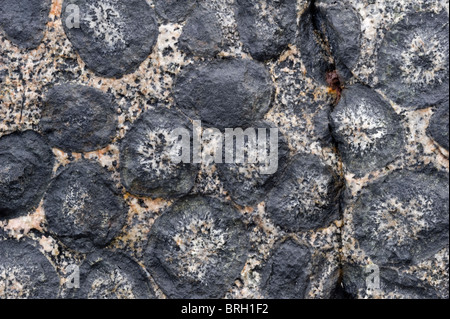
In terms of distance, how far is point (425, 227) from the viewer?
108cm

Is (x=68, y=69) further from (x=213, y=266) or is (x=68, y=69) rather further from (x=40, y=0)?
(x=213, y=266)

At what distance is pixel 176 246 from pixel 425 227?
1.61 ft

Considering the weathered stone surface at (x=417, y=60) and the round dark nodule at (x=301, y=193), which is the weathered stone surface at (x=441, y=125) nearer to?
the weathered stone surface at (x=417, y=60)

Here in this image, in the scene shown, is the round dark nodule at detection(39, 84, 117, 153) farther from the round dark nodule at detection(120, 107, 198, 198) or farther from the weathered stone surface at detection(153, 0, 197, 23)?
the weathered stone surface at detection(153, 0, 197, 23)

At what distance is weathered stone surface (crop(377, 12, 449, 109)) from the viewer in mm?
1074

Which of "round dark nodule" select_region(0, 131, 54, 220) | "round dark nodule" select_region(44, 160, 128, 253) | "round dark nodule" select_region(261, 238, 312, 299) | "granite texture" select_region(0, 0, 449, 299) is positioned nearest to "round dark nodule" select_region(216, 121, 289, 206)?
"granite texture" select_region(0, 0, 449, 299)

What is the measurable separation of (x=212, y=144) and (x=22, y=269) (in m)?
0.46

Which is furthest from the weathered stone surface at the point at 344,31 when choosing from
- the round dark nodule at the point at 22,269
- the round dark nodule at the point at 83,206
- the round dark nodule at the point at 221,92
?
the round dark nodule at the point at 22,269

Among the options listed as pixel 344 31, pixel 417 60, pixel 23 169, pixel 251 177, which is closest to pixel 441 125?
pixel 417 60

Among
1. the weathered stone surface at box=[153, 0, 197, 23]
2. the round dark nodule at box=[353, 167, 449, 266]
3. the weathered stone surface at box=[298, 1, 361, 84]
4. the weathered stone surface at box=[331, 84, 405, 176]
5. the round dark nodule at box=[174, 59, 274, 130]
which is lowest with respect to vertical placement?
the round dark nodule at box=[353, 167, 449, 266]

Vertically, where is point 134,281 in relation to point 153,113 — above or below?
below

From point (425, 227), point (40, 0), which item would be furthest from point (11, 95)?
point (425, 227)

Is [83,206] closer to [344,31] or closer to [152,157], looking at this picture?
[152,157]

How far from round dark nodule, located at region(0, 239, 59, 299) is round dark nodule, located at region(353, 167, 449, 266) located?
2.14 feet
